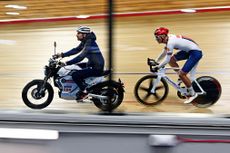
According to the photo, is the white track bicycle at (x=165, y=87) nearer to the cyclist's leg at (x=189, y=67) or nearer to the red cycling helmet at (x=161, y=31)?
the cyclist's leg at (x=189, y=67)

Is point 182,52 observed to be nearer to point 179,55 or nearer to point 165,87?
point 179,55

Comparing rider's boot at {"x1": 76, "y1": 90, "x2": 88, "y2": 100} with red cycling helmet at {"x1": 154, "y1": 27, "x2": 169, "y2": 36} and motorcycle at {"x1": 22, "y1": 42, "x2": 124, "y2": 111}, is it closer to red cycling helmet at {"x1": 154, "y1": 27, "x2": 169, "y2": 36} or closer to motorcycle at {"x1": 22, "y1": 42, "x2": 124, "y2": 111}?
motorcycle at {"x1": 22, "y1": 42, "x2": 124, "y2": 111}

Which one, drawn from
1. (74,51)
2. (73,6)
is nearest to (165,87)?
(74,51)

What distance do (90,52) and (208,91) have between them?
0.70m

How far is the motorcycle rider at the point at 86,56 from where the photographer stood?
2.21 metres

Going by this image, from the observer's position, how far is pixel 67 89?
245 cm

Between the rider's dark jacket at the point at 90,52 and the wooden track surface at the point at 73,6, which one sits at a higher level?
the wooden track surface at the point at 73,6

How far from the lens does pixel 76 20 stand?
245 cm

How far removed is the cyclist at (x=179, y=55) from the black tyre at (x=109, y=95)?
0.33 meters

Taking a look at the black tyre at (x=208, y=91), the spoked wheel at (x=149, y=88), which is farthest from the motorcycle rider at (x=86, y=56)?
the black tyre at (x=208, y=91)

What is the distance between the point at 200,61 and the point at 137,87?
0.39 metres

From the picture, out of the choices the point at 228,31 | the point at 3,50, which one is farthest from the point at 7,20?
the point at 228,31

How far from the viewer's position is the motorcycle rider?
2213 mm

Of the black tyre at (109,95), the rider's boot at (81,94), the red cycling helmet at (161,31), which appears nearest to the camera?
the black tyre at (109,95)
